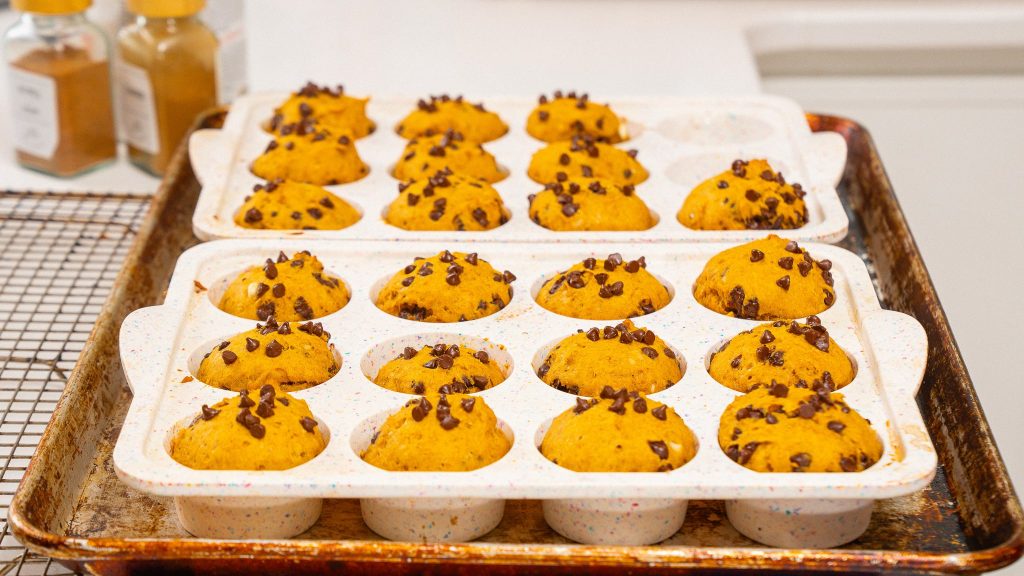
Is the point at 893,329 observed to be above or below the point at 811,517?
above

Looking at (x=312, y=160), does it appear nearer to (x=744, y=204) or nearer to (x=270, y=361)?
(x=270, y=361)

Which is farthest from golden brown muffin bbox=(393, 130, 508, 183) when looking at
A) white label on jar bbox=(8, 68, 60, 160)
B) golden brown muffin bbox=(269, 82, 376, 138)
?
white label on jar bbox=(8, 68, 60, 160)

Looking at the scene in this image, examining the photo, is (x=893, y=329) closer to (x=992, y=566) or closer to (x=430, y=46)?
(x=992, y=566)

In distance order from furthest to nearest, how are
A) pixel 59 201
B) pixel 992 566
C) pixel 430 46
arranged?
1. pixel 430 46
2. pixel 59 201
3. pixel 992 566

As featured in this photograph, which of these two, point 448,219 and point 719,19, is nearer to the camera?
point 448,219

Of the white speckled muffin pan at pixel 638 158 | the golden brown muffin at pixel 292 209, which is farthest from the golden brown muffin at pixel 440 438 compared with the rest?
the golden brown muffin at pixel 292 209

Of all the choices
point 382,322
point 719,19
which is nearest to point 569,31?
point 719,19

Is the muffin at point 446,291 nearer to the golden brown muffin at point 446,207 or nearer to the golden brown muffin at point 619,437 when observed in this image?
the golden brown muffin at point 446,207
